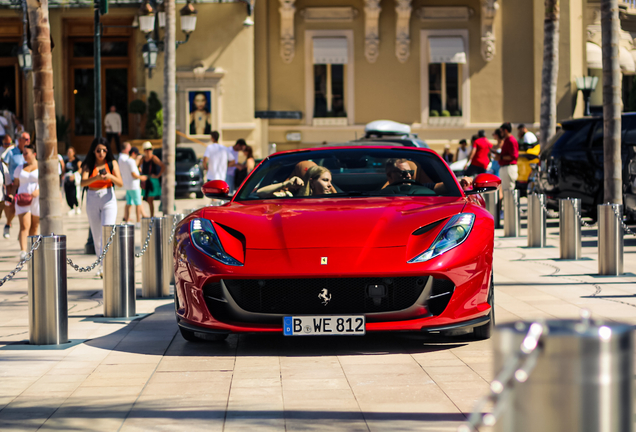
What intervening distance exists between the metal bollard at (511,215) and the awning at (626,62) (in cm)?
2263

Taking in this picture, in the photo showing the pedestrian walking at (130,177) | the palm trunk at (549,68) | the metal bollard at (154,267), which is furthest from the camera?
the palm trunk at (549,68)

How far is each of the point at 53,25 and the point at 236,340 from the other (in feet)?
97.7

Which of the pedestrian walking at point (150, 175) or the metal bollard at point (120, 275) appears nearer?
the metal bollard at point (120, 275)

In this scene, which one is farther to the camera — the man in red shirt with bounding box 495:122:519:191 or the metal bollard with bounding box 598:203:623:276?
the man in red shirt with bounding box 495:122:519:191

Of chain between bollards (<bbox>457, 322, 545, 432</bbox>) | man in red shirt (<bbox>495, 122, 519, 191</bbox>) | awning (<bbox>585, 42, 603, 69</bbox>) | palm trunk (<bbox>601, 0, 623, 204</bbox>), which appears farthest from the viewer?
awning (<bbox>585, 42, 603, 69</bbox>)

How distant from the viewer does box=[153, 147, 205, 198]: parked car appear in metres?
27.3

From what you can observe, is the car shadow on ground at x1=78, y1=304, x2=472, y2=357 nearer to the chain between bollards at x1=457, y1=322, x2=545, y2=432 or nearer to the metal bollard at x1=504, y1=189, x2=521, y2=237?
the chain between bollards at x1=457, y1=322, x2=545, y2=432

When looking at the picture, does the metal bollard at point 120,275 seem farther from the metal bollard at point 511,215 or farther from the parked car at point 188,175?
the parked car at point 188,175

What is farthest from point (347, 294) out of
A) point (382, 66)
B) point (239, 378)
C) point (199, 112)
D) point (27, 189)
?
point (382, 66)

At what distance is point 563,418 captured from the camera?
2.29 metres

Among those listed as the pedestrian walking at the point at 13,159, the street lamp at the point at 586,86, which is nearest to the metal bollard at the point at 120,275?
the pedestrian walking at the point at 13,159

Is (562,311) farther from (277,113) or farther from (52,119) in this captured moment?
(277,113)

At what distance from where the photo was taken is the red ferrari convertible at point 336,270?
559 cm

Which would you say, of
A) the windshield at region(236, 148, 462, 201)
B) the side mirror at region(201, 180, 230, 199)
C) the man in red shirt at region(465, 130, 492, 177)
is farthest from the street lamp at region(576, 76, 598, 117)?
the side mirror at region(201, 180, 230, 199)
